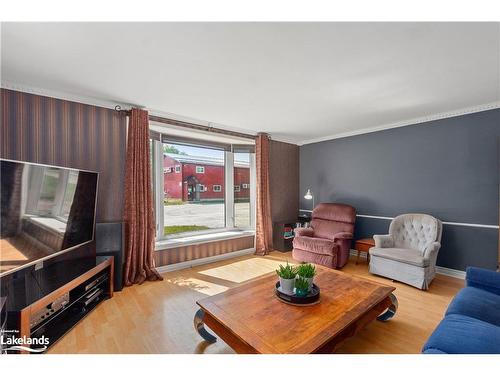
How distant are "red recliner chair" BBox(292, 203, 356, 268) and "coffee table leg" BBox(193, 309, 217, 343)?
2188mm

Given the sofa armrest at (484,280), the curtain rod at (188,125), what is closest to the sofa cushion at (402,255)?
the sofa armrest at (484,280)

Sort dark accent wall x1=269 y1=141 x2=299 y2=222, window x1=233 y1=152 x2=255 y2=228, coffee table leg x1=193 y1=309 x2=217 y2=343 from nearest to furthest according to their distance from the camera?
1. coffee table leg x1=193 y1=309 x2=217 y2=343
2. window x1=233 y1=152 x2=255 y2=228
3. dark accent wall x1=269 y1=141 x2=299 y2=222

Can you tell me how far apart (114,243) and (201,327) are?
161cm

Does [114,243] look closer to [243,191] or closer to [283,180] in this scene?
[243,191]

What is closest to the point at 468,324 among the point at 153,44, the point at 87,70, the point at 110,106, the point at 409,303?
the point at 409,303

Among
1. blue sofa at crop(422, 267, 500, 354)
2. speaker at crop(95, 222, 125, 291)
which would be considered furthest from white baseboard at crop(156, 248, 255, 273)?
blue sofa at crop(422, 267, 500, 354)

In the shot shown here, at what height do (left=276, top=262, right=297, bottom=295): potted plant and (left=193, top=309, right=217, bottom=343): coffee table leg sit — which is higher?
(left=276, top=262, right=297, bottom=295): potted plant

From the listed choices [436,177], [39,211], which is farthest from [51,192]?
[436,177]

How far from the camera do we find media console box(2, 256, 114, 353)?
1508 mm

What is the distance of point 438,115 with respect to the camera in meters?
3.26

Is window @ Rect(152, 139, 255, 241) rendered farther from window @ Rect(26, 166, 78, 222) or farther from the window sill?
window @ Rect(26, 166, 78, 222)

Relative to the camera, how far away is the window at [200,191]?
11.8ft

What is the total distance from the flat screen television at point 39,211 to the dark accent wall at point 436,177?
4.20 m

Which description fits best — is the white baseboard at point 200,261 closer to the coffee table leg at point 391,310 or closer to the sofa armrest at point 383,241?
the sofa armrest at point 383,241
